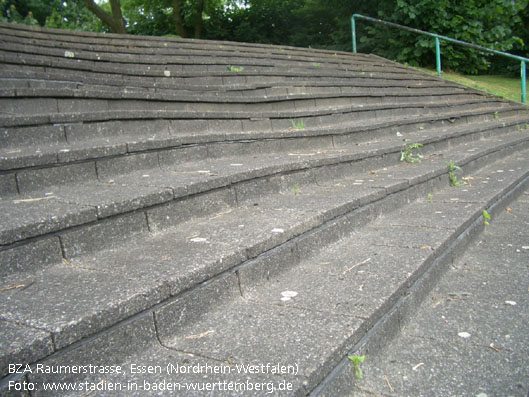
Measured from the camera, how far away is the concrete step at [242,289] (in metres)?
1.44

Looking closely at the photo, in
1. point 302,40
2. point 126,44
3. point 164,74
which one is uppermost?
point 302,40

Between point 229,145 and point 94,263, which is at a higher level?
point 229,145

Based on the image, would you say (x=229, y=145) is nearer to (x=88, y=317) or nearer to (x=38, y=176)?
(x=38, y=176)

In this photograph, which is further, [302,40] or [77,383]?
[302,40]

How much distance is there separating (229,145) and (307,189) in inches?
29.4

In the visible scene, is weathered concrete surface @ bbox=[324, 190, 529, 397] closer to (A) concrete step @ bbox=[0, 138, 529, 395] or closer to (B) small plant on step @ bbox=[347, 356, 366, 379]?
(B) small plant on step @ bbox=[347, 356, 366, 379]

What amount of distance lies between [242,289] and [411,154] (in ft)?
10.2

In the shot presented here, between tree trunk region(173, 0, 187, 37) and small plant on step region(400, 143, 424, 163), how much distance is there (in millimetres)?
13374

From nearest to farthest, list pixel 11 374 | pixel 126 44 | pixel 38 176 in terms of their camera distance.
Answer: pixel 11 374 → pixel 38 176 → pixel 126 44

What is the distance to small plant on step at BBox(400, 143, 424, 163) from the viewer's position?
172 inches

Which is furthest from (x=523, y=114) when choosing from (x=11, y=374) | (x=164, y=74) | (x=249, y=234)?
(x=11, y=374)

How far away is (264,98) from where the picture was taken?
4785 millimetres

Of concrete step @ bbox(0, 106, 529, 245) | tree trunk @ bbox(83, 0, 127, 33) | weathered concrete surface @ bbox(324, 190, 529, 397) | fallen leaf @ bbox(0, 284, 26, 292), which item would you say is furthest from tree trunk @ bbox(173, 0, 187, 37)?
fallen leaf @ bbox(0, 284, 26, 292)

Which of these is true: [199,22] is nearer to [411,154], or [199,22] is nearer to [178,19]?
[178,19]
